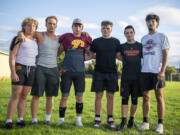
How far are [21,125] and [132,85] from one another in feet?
9.20

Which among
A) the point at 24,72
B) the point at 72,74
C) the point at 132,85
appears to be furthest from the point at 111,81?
the point at 24,72

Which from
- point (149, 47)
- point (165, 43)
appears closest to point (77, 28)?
point (149, 47)

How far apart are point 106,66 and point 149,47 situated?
44.8 inches

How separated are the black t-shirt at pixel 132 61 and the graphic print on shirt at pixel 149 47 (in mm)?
171

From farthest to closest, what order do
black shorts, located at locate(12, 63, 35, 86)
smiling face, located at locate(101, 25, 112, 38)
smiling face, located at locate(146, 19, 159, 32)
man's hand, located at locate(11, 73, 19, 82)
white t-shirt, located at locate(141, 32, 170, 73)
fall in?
smiling face, located at locate(101, 25, 112, 38) → smiling face, located at locate(146, 19, 159, 32) → white t-shirt, located at locate(141, 32, 170, 73) → black shorts, located at locate(12, 63, 35, 86) → man's hand, located at locate(11, 73, 19, 82)

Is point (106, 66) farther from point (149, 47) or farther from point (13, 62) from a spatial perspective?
point (13, 62)

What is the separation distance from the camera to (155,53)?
14.4ft

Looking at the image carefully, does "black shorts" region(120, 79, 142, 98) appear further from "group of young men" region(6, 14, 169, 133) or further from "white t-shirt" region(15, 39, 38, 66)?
"white t-shirt" region(15, 39, 38, 66)

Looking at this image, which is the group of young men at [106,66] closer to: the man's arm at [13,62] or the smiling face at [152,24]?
the smiling face at [152,24]

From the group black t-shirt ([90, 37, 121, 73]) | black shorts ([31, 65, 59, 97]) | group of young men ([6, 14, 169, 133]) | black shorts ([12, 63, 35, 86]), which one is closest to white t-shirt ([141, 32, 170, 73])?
group of young men ([6, 14, 169, 133])

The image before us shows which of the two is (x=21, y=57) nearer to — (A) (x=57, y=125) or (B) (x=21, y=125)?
(B) (x=21, y=125)

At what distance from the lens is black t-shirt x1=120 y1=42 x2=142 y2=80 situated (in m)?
4.56

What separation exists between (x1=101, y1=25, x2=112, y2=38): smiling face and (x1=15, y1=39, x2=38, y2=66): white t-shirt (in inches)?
70.0

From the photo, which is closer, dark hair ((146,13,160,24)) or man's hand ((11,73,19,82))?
man's hand ((11,73,19,82))
